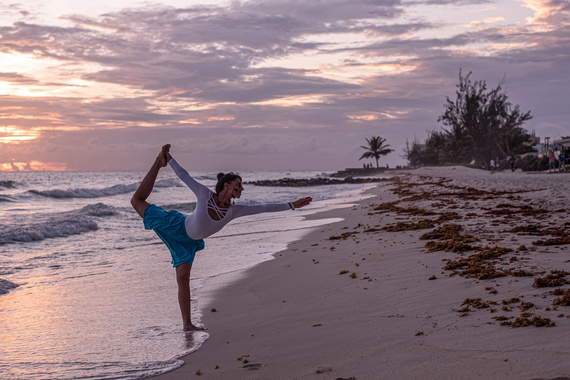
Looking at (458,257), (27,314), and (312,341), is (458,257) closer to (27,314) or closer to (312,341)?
(312,341)

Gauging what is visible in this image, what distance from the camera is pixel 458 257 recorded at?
6.98 metres

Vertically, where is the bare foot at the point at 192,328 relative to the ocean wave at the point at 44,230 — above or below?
below

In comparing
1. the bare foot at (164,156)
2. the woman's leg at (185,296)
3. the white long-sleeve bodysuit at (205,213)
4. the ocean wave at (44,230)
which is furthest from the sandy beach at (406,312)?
the ocean wave at (44,230)

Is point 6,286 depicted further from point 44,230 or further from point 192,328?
point 44,230

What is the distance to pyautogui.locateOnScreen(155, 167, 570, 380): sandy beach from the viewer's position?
3.66m

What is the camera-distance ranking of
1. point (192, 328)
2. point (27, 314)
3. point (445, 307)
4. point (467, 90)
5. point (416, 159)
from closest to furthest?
point (445, 307)
point (192, 328)
point (27, 314)
point (467, 90)
point (416, 159)

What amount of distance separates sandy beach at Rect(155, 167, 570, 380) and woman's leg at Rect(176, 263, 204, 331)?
0.26 meters

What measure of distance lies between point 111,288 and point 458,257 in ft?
16.0

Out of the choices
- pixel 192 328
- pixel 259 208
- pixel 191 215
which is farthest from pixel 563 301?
pixel 191 215

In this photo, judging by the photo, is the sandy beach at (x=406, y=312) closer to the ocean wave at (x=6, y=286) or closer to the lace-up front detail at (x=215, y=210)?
the lace-up front detail at (x=215, y=210)

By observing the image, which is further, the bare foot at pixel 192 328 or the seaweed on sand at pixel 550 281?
the bare foot at pixel 192 328

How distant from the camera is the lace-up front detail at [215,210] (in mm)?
5328

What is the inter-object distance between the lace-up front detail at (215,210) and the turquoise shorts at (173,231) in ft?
1.23

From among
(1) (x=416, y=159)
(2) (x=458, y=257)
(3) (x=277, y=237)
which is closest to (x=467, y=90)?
(1) (x=416, y=159)
